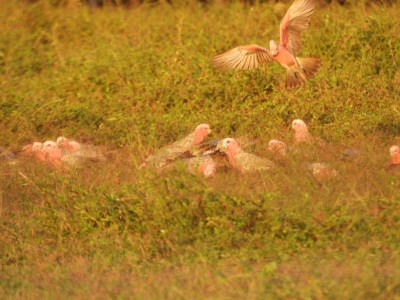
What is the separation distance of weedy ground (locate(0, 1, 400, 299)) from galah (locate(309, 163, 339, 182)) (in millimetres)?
75

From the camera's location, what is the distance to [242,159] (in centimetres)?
671

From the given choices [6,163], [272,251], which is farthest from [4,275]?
[6,163]

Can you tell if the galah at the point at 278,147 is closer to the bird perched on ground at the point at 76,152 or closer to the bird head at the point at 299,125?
the bird head at the point at 299,125

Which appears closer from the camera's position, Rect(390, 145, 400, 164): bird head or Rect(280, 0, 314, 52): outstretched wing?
Rect(390, 145, 400, 164): bird head

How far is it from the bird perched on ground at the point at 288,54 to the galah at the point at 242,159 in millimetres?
1054

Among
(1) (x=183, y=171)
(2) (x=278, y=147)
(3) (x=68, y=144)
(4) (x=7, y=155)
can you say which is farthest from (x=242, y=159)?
(4) (x=7, y=155)

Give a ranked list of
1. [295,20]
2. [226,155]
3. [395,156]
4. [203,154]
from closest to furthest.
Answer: [395,156] → [226,155] → [203,154] → [295,20]

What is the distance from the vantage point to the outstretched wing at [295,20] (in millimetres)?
7684

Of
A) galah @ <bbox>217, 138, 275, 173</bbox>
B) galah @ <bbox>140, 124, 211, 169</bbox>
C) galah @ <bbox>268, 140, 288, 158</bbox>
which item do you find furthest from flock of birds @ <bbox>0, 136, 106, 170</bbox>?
galah @ <bbox>268, 140, 288, 158</bbox>

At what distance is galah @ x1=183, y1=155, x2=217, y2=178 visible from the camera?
21.0 ft

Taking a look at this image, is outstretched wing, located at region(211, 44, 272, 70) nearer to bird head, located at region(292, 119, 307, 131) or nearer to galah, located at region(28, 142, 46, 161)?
bird head, located at region(292, 119, 307, 131)

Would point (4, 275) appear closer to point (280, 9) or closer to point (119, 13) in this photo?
point (280, 9)

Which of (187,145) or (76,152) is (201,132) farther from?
(76,152)

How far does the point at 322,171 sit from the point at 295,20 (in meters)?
2.09
